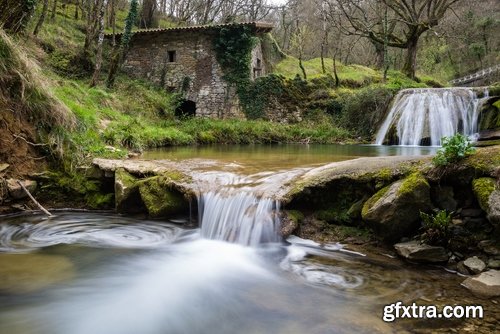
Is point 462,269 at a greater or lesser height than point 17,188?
lesser

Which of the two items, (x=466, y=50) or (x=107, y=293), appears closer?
(x=107, y=293)

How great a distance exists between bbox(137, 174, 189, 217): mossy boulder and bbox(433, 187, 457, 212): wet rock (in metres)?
3.58

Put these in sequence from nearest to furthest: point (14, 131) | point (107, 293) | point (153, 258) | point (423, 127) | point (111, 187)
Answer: point (107, 293), point (153, 258), point (14, 131), point (111, 187), point (423, 127)

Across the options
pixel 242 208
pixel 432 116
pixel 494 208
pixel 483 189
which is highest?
pixel 432 116

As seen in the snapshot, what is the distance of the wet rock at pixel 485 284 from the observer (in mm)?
3295

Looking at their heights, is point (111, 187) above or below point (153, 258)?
above

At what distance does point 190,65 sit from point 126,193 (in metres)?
15.1

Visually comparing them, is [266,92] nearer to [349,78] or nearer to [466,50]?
[349,78]

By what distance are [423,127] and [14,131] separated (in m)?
13.4

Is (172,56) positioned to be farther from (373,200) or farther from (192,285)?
(192,285)

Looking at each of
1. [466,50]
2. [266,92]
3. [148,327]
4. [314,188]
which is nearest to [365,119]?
[266,92]

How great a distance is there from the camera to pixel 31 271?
3.94 meters

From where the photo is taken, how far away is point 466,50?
1411 inches

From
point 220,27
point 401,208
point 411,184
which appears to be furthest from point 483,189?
point 220,27
